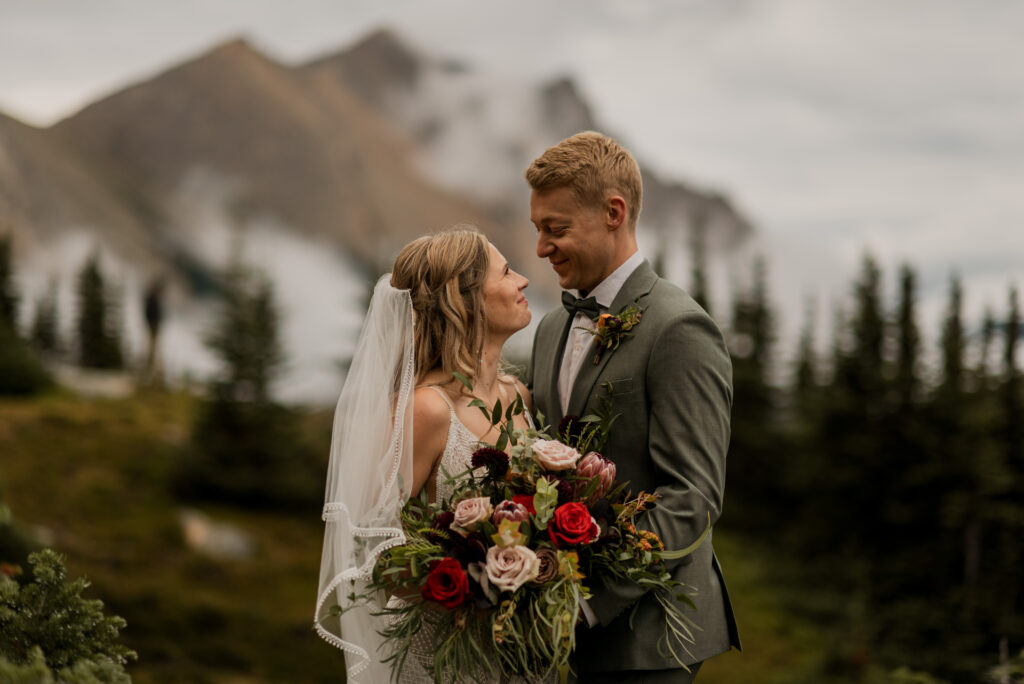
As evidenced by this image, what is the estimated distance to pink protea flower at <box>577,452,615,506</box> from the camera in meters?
3.20

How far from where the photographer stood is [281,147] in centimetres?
5706

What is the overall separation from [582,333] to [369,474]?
1.12 metres

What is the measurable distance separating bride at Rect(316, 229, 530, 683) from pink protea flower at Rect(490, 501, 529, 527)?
45cm

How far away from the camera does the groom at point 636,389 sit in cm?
335

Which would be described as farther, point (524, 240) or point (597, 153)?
point (524, 240)

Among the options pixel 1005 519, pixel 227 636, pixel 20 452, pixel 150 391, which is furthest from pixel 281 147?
pixel 1005 519

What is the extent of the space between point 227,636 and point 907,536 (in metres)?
16.2

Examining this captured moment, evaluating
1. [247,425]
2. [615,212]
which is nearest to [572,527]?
[615,212]

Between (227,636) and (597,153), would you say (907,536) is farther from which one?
(597,153)

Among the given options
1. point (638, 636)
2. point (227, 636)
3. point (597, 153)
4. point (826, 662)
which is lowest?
Answer: point (826, 662)

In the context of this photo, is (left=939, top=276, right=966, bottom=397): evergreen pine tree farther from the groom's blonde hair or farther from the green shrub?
the green shrub

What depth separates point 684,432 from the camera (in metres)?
3.35

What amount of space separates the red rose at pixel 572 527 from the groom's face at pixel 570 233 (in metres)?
1.15

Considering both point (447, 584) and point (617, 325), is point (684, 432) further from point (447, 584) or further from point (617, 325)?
point (447, 584)
